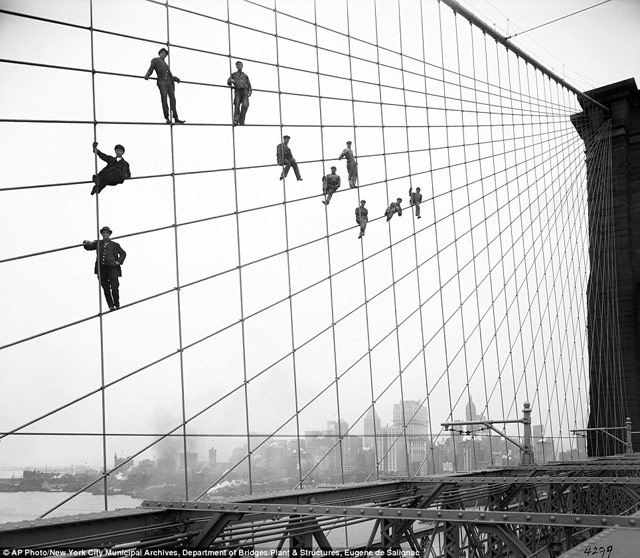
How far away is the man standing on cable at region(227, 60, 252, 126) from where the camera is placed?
37.7 feet

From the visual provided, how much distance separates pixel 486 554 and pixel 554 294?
16056 mm

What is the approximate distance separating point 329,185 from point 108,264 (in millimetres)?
5654

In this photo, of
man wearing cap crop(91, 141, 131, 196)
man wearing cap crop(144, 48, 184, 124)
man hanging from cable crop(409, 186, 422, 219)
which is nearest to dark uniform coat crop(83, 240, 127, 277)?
man wearing cap crop(91, 141, 131, 196)

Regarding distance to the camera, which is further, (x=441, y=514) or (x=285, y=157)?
(x=285, y=157)

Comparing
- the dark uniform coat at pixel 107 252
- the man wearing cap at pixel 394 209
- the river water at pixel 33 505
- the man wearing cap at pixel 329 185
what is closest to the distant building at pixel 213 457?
the river water at pixel 33 505

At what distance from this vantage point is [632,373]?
73.7 feet

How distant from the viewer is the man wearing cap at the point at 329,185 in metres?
13.6

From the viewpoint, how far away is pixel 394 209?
16.0m

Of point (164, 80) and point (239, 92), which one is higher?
point (239, 92)

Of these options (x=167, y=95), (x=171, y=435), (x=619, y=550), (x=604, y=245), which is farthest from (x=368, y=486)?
(x=604, y=245)

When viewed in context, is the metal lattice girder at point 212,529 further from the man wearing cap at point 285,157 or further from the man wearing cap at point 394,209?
the man wearing cap at point 394,209

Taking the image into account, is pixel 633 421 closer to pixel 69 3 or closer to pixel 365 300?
pixel 365 300

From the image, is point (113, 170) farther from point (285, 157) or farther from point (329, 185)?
point (329, 185)

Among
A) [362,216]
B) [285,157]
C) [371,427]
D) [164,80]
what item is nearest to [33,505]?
[164,80]
